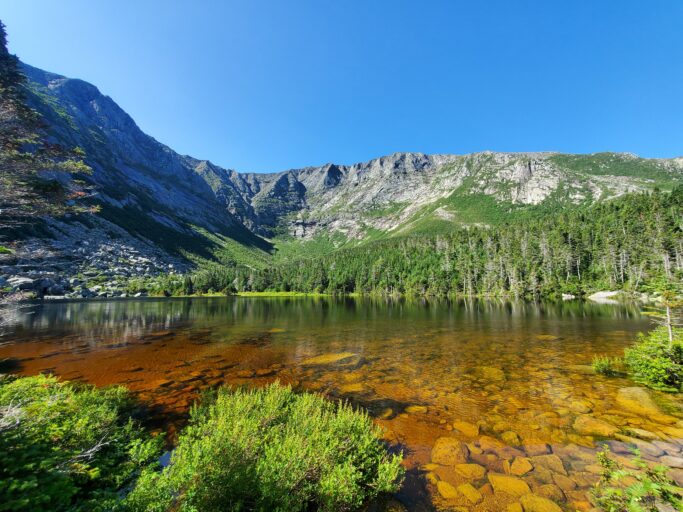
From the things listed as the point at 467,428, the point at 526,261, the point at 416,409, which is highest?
the point at 526,261

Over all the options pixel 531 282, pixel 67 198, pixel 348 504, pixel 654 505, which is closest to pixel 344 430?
pixel 348 504

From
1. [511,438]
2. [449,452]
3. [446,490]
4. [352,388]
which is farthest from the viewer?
[352,388]

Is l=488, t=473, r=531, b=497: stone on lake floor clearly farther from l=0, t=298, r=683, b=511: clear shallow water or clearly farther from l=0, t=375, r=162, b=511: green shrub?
l=0, t=375, r=162, b=511: green shrub

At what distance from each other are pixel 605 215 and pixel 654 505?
175902mm

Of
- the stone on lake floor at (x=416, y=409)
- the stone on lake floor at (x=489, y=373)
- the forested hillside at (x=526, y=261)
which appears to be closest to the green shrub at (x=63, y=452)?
the stone on lake floor at (x=416, y=409)

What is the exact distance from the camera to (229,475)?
20.8ft

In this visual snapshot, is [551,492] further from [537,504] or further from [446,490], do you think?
[446,490]

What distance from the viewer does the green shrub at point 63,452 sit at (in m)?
4.39

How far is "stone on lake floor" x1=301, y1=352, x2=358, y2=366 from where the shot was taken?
2306cm

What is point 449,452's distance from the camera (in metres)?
10.3

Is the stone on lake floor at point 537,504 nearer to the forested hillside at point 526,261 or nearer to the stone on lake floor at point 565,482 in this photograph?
the stone on lake floor at point 565,482

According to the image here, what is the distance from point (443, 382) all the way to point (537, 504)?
34.1 ft

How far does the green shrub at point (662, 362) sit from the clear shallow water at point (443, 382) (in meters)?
1.09

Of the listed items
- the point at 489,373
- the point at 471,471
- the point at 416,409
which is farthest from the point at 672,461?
the point at 489,373
